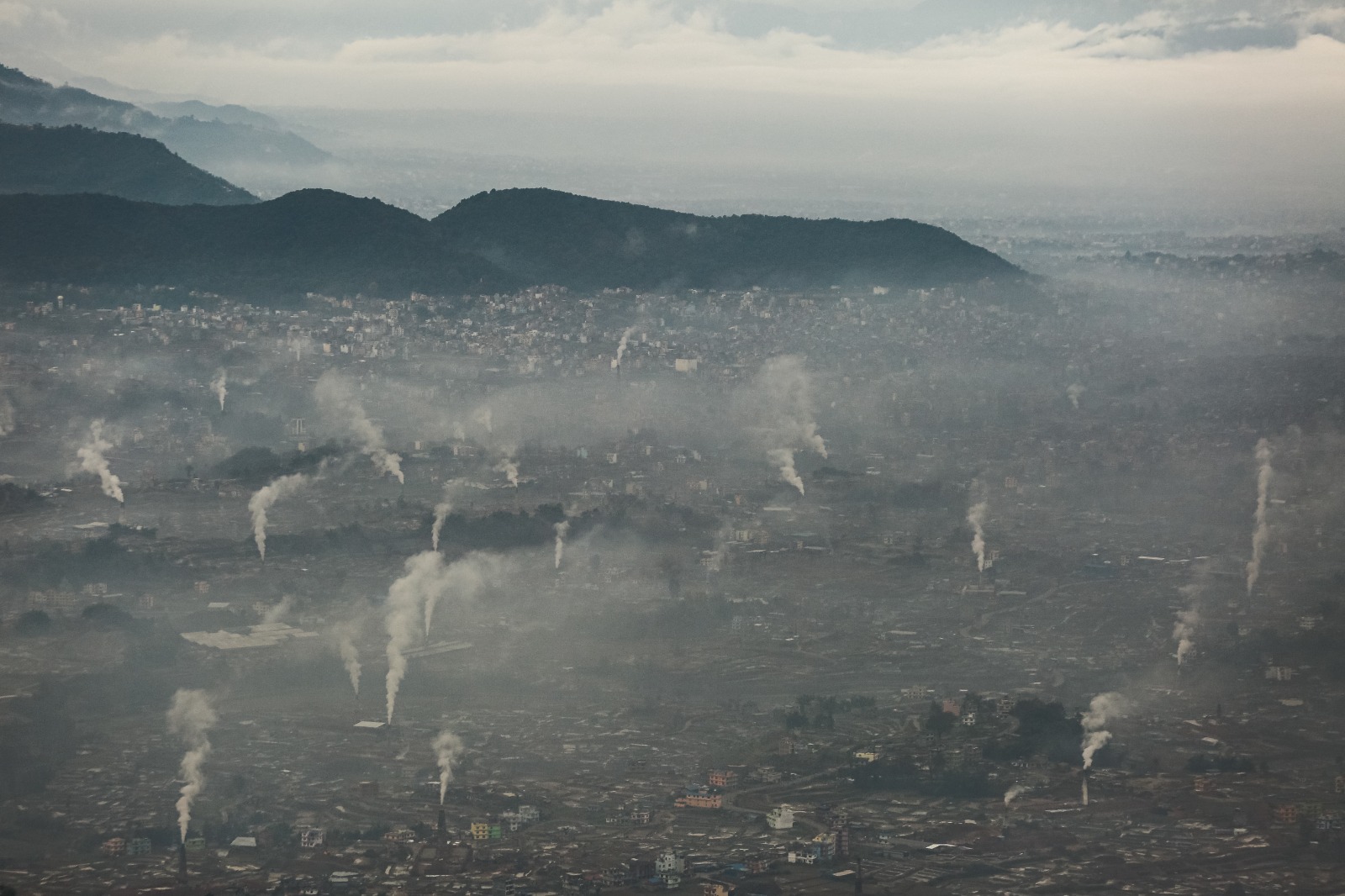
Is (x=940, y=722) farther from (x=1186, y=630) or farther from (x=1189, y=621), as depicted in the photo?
(x=1189, y=621)

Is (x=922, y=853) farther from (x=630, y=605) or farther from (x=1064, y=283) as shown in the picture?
(x=1064, y=283)

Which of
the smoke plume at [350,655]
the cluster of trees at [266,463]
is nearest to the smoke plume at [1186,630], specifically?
the smoke plume at [350,655]

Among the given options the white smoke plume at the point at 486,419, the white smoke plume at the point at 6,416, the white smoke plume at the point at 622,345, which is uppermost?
the white smoke plume at the point at 622,345

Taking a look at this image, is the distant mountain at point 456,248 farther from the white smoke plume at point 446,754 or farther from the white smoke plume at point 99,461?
the white smoke plume at point 446,754

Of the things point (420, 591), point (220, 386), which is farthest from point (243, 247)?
point (420, 591)

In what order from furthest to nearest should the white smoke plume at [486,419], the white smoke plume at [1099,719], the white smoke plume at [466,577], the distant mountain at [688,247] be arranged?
the distant mountain at [688,247] → the white smoke plume at [486,419] → the white smoke plume at [466,577] → the white smoke plume at [1099,719]

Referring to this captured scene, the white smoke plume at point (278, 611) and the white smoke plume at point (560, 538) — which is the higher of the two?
the white smoke plume at point (560, 538)
